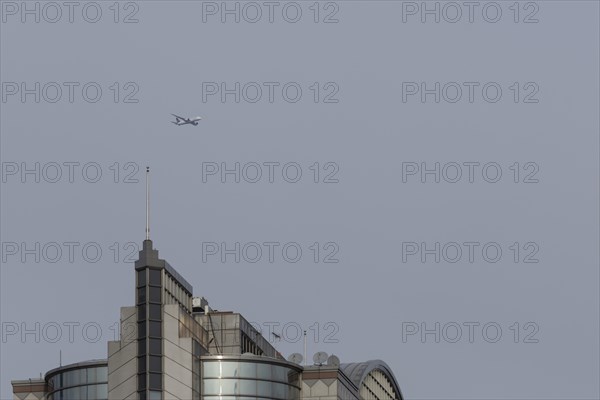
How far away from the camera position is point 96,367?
197 meters

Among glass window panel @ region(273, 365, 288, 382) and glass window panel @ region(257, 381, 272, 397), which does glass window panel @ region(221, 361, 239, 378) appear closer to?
glass window panel @ region(257, 381, 272, 397)

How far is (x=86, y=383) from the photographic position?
197500mm

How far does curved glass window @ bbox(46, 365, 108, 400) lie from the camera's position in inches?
7741

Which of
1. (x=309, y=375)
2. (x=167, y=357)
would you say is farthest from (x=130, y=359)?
(x=309, y=375)

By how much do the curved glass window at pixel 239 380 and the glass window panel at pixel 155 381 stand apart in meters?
4.30

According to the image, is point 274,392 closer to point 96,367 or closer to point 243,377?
point 243,377

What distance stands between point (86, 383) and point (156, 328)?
29.4 feet

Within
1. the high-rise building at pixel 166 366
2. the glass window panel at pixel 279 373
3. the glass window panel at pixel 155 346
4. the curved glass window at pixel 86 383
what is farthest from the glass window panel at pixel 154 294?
the glass window panel at pixel 279 373

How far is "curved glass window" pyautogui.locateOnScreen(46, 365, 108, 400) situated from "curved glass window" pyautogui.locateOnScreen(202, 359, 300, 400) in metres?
8.98

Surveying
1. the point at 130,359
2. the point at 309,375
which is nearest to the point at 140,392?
the point at 130,359

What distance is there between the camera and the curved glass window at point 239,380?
7648 inches

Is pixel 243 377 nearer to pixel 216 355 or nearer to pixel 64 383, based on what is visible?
pixel 216 355

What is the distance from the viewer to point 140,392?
7549 inches

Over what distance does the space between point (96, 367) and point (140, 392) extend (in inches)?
284
